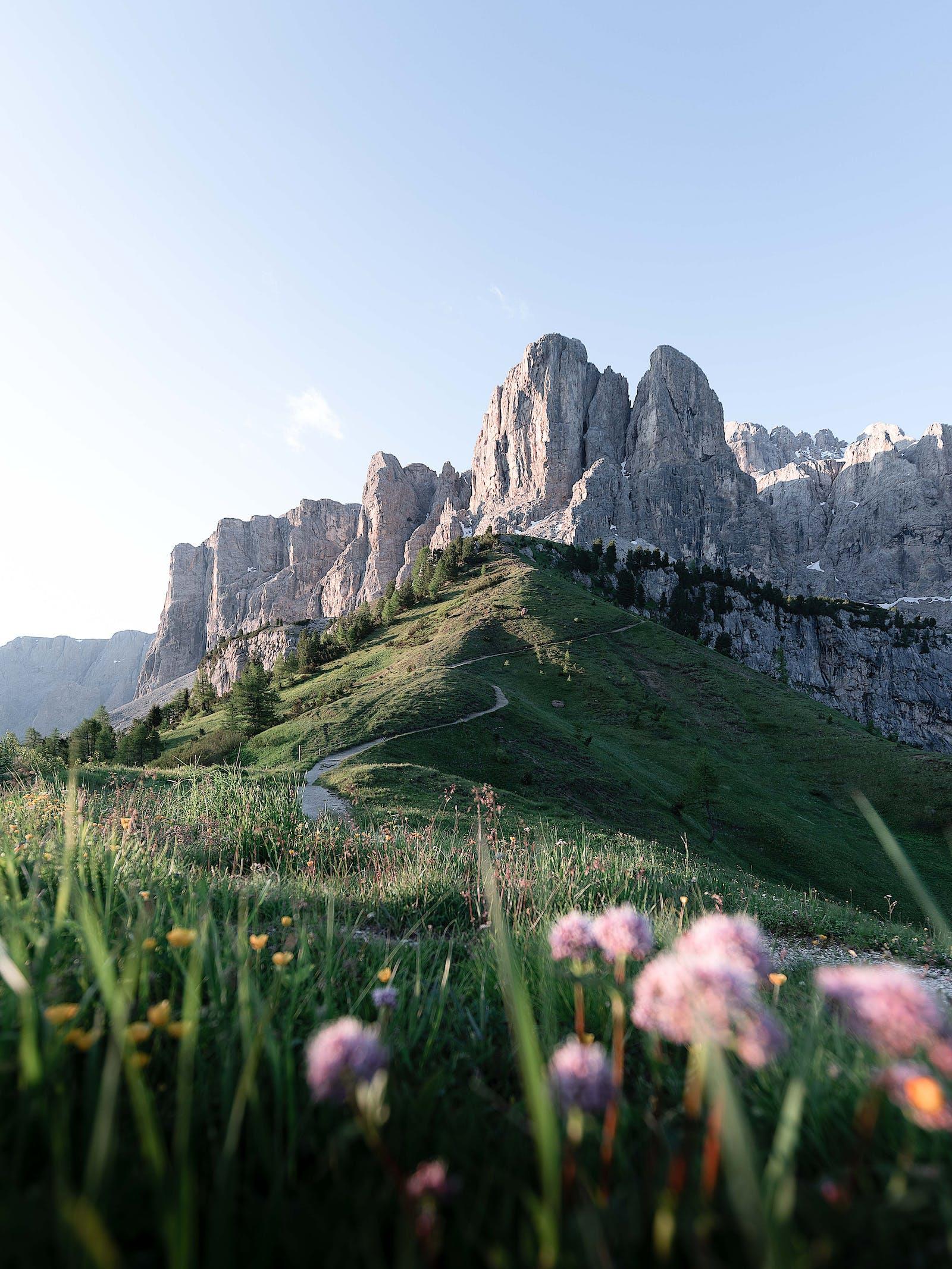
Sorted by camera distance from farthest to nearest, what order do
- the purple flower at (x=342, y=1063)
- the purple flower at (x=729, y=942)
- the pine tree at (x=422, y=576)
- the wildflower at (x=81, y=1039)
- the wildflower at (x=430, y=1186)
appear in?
the pine tree at (x=422, y=576) < the wildflower at (x=81, y=1039) < the purple flower at (x=729, y=942) < the purple flower at (x=342, y=1063) < the wildflower at (x=430, y=1186)

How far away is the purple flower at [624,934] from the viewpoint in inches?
74.0

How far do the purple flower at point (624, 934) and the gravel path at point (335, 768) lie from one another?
478 inches

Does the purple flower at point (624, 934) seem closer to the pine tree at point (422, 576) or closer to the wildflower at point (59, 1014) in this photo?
the wildflower at point (59, 1014)

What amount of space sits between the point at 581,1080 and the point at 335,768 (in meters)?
31.9

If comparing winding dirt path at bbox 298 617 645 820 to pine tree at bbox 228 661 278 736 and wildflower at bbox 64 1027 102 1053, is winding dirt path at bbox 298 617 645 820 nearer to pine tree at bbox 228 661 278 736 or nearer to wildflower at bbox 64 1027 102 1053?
pine tree at bbox 228 661 278 736

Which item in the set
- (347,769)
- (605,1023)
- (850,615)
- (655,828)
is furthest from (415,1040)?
(850,615)

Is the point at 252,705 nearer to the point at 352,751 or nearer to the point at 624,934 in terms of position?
the point at 352,751

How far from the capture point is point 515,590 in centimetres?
8675

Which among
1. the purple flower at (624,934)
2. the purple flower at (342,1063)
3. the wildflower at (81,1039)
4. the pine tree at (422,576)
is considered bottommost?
the wildflower at (81,1039)

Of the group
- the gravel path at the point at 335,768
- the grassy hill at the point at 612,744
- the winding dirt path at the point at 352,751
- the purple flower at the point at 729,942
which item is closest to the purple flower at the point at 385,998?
the purple flower at the point at 729,942

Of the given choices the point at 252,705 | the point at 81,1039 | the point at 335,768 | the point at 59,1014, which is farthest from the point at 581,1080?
the point at 252,705

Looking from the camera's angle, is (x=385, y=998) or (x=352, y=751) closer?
(x=385, y=998)

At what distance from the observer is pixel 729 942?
174 cm

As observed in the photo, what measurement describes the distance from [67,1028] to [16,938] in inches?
30.2
